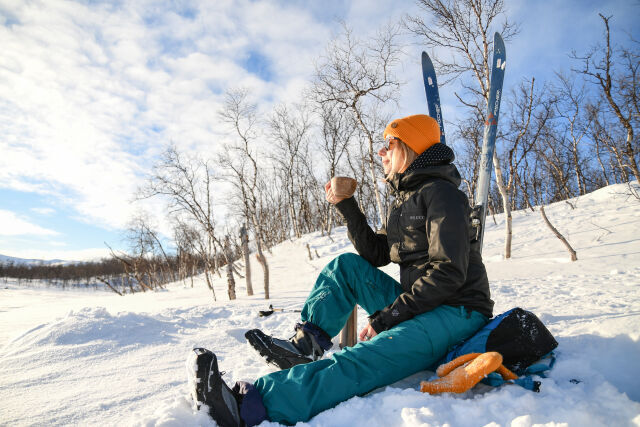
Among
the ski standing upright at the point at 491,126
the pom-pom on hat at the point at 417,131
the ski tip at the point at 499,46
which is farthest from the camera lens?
the ski tip at the point at 499,46

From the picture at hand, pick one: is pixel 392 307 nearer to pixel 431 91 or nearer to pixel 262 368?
pixel 262 368

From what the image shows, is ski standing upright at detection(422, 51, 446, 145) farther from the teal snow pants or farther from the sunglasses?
the teal snow pants

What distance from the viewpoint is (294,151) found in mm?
20969

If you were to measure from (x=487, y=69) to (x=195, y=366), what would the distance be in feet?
31.0

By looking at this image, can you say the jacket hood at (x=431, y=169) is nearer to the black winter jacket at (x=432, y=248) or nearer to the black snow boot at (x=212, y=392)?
the black winter jacket at (x=432, y=248)

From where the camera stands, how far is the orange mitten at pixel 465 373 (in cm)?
124

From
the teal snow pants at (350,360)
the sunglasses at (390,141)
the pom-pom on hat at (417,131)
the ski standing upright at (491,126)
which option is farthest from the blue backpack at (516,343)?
the ski standing upright at (491,126)

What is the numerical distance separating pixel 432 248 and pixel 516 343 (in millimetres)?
639

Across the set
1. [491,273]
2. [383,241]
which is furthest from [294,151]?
[383,241]

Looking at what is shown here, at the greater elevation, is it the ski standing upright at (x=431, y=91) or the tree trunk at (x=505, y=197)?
the ski standing upright at (x=431, y=91)

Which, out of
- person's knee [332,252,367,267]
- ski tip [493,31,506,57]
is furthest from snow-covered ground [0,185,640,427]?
ski tip [493,31,506,57]

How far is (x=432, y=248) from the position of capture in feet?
5.11

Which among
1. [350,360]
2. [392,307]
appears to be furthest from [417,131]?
[350,360]

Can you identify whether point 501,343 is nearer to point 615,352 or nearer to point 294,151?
point 615,352
